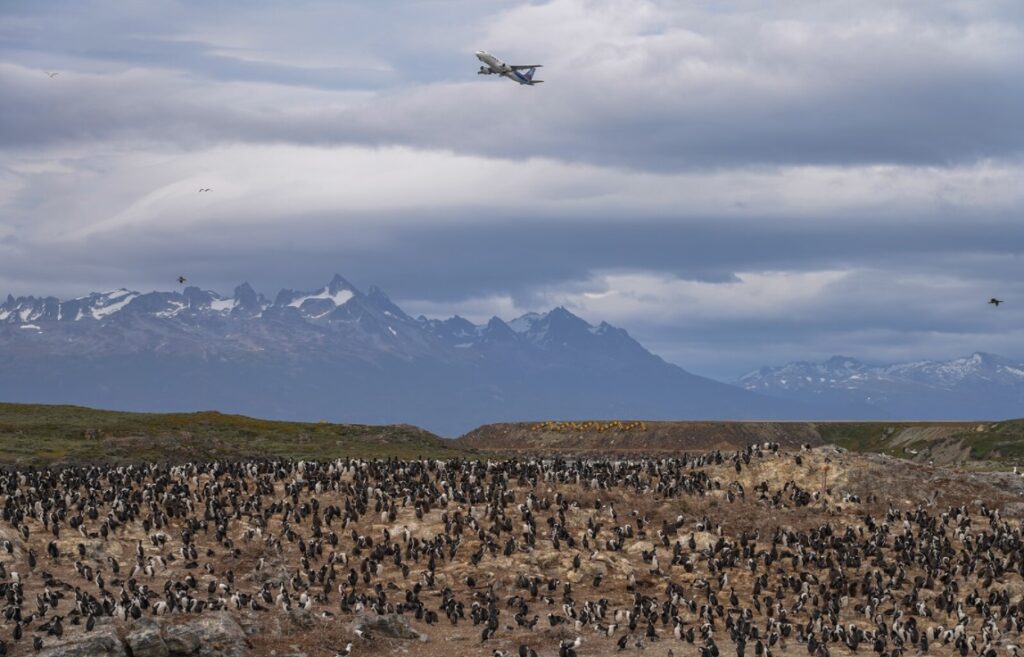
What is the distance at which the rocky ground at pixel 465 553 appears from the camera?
43.7m

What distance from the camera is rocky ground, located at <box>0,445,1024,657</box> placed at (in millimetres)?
43656

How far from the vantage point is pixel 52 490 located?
61.5 metres

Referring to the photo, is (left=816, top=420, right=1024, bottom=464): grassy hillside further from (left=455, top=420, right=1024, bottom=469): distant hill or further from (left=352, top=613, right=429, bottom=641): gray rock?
(left=352, top=613, right=429, bottom=641): gray rock

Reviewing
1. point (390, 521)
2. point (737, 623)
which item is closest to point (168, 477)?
point (390, 521)

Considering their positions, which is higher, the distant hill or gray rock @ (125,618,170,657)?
the distant hill

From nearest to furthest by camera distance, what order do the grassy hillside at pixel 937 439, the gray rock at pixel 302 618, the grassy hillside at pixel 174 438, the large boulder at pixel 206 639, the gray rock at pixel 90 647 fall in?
the gray rock at pixel 90 647 → the large boulder at pixel 206 639 → the gray rock at pixel 302 618 → the grassy hillside at pixel 174 438 → the grassy hillside at pixel 937 439

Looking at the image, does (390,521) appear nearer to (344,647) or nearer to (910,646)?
(344,647)

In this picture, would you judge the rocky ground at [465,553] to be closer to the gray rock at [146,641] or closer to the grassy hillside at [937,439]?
the gray rock at [146,641]

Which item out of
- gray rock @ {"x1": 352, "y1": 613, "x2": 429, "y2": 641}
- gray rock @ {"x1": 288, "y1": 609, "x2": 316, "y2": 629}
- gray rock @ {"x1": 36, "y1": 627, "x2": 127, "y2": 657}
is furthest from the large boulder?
gray rock @ {"x1": 352, "y1": 613, "x2": 429, "y2": 641}

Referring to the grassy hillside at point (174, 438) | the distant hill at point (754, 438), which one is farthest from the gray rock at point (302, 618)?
the distant hill at point (754, 438)

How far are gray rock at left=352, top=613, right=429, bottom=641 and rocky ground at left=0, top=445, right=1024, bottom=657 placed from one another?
66 millimetres

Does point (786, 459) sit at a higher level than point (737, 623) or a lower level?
higher

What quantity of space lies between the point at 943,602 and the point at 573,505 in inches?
728

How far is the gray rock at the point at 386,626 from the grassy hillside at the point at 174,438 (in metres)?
→ 49.5
